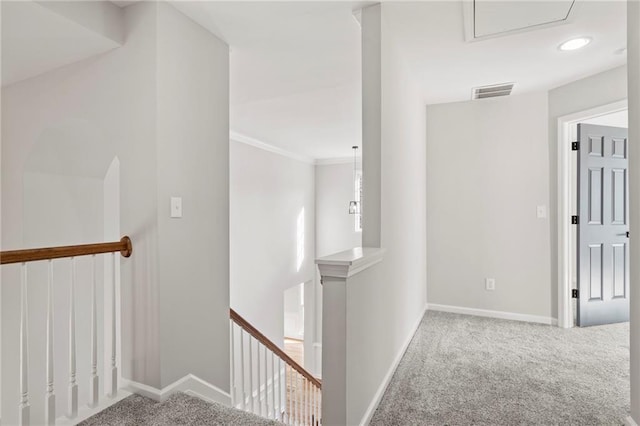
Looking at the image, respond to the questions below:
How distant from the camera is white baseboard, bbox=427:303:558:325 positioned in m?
3.47

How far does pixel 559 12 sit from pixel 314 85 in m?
1.88

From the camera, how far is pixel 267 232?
6.19m

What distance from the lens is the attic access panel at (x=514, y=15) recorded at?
206cm

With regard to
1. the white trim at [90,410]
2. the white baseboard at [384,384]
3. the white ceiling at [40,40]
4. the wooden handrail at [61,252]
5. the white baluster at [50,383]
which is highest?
the white ceiling at [40,40]

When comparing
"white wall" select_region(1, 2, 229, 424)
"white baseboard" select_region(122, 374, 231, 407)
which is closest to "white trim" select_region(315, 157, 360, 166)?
"white wall" select_region(1, 2, 229, 424)

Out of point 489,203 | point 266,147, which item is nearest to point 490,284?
point 489,203

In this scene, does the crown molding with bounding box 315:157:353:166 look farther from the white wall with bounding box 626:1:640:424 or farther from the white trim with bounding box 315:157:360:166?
the white wall with bounding box 626:1:640:424

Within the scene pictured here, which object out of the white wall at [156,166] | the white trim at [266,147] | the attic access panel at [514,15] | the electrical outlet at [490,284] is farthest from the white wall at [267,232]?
the attic access panel at [514,15]

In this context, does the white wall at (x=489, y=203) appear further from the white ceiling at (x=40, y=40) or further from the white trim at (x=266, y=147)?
the white ceiling at (x=40, y=40)

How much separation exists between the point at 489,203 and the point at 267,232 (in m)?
3.75

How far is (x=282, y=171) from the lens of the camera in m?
6.66

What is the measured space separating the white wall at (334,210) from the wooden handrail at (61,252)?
577 centimetres

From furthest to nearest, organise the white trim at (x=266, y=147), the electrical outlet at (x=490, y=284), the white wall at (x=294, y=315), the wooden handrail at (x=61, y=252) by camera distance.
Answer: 1. the white wall at (x=294, y=315)
2. the white trim at (x=266, y=147)
3. the electrical outlet at (x=490, y=284)
4. the wooden handrail at (x=61, y=252)

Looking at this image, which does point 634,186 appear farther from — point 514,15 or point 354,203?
point 354,203
